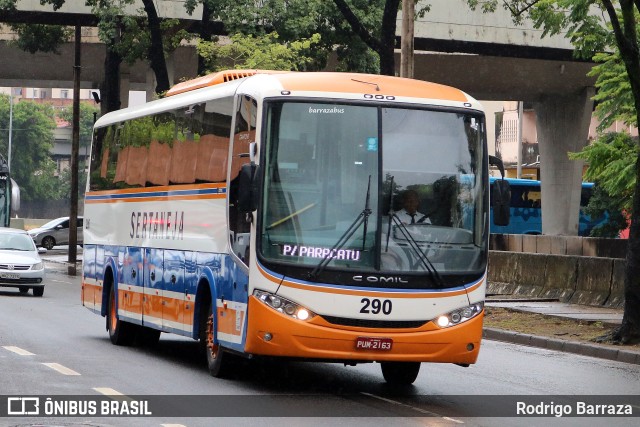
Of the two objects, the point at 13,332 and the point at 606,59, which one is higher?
the point at 606,59

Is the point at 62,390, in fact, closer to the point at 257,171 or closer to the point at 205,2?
the point at 257,171

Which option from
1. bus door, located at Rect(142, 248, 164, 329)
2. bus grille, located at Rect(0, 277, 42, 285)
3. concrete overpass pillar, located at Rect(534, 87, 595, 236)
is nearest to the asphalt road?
bus door, located at Rect(142, 248, 164, 329)

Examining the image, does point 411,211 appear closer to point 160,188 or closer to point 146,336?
point 160,188

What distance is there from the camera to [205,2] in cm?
4384

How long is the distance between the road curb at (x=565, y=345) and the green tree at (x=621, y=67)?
56 centimetres

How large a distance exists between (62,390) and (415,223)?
357 cm

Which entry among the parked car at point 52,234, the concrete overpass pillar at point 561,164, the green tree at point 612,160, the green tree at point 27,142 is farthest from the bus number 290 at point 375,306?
the green tree at point 27,142

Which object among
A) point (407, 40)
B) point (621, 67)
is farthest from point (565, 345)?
point (407, 40)

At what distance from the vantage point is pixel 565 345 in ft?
69.3

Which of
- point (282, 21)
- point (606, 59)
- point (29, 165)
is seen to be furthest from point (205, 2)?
point (29, 165)

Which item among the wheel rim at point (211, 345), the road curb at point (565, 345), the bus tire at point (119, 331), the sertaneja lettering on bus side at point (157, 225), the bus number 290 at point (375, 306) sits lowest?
the road curb at point (565, 345)

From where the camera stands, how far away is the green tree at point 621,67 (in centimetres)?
2062

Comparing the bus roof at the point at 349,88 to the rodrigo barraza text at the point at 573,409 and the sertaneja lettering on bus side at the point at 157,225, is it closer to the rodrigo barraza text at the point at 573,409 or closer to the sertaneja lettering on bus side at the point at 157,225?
the sertaneja lettering on bus side at the point at 157,225

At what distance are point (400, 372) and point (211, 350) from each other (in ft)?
6.44
